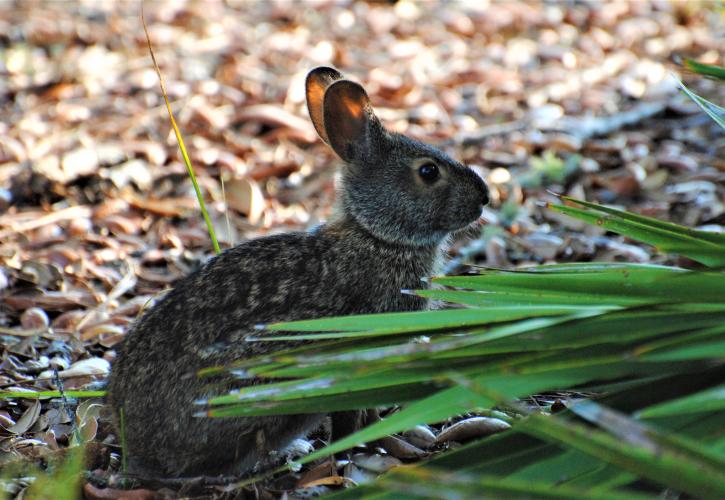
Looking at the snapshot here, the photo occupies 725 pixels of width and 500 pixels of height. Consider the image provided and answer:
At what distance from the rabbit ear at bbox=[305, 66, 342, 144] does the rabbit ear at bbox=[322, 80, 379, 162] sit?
9cm

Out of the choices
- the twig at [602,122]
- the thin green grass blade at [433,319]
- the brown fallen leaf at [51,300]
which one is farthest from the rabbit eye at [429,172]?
the twig at [602,122]

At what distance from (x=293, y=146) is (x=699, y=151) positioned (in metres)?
3.29

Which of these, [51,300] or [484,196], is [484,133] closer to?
[484,196]

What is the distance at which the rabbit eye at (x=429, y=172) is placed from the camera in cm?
494

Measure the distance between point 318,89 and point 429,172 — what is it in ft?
2.45

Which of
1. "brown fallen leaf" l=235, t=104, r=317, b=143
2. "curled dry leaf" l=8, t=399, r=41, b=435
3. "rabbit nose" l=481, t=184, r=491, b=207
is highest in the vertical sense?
"brown fallen leaf" l=235, t=104, r=317, b=143

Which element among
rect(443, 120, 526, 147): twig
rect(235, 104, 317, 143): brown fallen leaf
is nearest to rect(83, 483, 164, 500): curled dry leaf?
rect(235, 104, 317, 143): brown fallen leaf

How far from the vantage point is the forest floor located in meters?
5.64

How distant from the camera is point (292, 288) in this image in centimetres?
424

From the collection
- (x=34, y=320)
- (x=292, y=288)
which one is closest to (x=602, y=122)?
(x=292, y=288)

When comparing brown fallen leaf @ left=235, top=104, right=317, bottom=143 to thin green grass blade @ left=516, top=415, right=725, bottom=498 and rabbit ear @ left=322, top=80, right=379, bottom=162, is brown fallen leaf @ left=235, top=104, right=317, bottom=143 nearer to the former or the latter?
rabbit ear @ left=322, top=80, right=379, bottom=162

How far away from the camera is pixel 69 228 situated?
653 centimetres

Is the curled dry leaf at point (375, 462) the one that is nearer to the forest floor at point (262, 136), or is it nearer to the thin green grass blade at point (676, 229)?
the forest floor at point (262, 136)

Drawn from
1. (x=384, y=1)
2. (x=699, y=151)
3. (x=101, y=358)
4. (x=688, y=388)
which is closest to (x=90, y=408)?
(x=101, y=358)
